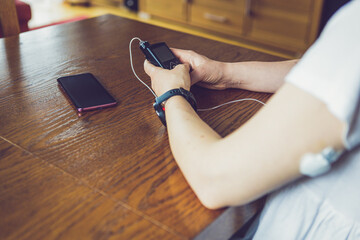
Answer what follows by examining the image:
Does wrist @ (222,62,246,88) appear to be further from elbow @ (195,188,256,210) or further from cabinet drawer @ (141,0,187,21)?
cabinet drawer @ (141,0,187,21)

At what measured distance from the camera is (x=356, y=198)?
24.5 inches

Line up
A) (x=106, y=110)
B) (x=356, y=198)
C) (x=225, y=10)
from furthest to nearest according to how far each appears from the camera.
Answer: (x=225, y=10), (x=106, y=110), (x=356, y=198)

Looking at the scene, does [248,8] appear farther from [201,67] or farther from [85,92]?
[85,92]

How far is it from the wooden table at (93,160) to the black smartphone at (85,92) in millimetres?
20

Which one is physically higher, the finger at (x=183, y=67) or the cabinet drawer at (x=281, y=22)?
the finger at (x=183, y=67)

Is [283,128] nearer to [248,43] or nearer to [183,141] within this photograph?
[183,141]

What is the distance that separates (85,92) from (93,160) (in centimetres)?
25

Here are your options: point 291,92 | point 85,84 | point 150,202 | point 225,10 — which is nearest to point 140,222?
point 150,202

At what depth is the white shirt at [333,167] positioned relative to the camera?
0.48 meters

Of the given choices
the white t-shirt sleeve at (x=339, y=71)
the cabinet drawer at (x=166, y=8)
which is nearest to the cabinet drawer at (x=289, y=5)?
the cabinet drawer at (x=166, y=8)

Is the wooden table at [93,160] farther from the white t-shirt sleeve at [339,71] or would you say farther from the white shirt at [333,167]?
the white t-shirt sleeve at [339,71]

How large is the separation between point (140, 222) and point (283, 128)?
24 centimetres

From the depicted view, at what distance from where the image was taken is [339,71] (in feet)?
1.58

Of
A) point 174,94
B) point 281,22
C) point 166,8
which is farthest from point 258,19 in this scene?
point 174,94
